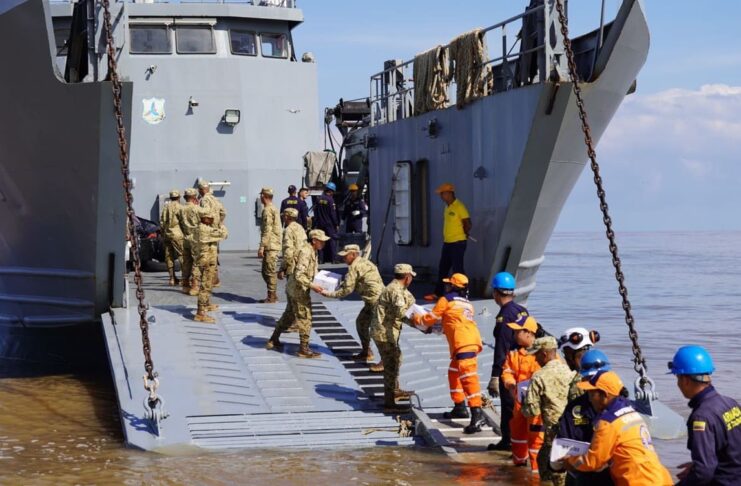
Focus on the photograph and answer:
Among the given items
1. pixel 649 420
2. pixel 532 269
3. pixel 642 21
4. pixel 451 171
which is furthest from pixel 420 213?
pixel 649 420

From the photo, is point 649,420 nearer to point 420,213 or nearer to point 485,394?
point 485,394

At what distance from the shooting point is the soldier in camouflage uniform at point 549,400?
722 cm

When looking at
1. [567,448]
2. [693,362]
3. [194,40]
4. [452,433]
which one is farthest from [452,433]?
[194,40]

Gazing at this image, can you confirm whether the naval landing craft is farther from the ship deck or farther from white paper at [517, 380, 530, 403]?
white paper at [517, 380, 530, 403]

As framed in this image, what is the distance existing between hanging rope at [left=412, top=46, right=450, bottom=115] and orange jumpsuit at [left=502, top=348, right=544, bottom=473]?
6821mm

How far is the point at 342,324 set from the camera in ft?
40.1

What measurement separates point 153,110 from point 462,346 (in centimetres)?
1038

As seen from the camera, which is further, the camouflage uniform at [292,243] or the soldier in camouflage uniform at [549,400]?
the camouflage uniform at [292,243]

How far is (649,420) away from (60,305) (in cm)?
667

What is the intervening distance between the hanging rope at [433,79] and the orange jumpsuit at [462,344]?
18.7 feet

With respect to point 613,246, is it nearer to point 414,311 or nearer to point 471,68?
point 414,311

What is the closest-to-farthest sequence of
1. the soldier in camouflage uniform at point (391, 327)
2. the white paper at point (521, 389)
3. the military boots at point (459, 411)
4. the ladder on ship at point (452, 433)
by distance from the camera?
the white paper at point (521, 389), the ladder on ship at point (452, 433), the military boots at point (459, 411), the soldier in camouflage uniform at point (391, 327)

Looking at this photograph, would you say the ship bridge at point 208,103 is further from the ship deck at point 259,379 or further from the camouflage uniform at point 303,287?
the camouflage uniform at point 303,287

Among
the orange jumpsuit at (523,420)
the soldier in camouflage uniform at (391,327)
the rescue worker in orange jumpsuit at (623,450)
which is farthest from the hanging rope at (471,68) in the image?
the rescue worker in orange jumpsuit at (623,450)
